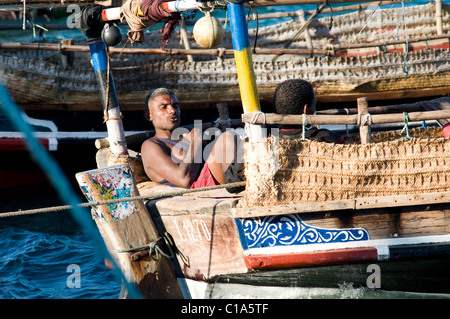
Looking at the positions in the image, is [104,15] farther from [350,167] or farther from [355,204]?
[355,204]

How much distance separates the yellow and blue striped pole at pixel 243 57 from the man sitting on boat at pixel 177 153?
406mm

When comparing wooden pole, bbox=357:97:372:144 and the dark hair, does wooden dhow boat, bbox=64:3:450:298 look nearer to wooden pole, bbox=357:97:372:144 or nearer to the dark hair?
wooden pole, bbox=357:97:372:144

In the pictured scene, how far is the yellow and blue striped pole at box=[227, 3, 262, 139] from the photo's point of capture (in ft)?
12.7

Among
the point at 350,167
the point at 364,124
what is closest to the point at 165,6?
the point at 364,124

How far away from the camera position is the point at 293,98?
4.34m

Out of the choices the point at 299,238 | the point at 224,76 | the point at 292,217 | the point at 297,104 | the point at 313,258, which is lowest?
the point at 313,258

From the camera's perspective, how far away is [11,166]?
828 centimetres

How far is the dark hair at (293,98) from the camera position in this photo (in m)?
4.34

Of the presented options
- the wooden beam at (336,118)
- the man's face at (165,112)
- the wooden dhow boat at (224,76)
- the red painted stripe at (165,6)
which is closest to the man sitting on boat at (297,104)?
the wooden beam at (336,118)

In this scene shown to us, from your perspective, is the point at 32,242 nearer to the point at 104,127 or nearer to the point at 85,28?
the point at 104,127

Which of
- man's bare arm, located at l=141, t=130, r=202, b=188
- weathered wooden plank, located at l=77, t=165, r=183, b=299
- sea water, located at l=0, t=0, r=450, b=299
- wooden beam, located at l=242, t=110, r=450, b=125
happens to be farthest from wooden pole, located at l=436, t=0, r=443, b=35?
weathered wooden plank, located at l=77, t=165, r=183, b=299

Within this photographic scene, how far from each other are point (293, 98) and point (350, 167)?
2.45 feet

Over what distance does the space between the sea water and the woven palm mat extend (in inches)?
96.0

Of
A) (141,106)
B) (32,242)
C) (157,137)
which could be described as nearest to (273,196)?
(157,137)
